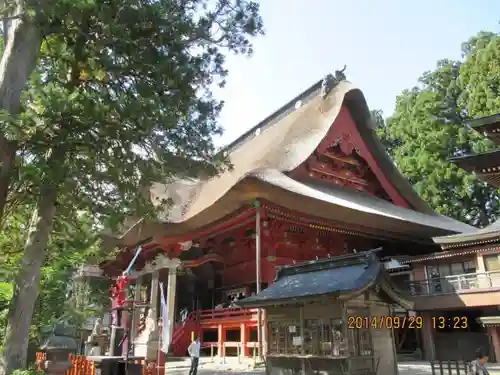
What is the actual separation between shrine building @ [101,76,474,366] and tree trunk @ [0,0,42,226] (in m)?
5.37

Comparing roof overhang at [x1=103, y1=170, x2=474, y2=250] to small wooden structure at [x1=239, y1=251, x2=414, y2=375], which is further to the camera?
roof overhang at [x1=103, y1=170, x2=474, y2=250]

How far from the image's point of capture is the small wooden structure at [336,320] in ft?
23.4

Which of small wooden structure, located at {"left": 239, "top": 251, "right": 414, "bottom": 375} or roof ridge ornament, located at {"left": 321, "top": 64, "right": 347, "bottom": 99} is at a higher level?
roof ridge ornament, located at {"left": 321, "top": 64, "right": 347, "bottom": 99}

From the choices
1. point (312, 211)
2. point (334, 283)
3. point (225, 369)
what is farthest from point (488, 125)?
point (225, 369)

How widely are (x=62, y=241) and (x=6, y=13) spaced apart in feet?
12.2

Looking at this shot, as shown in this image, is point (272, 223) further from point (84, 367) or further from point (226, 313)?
point (84, 367)

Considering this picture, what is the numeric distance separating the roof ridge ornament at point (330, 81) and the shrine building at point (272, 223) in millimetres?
56

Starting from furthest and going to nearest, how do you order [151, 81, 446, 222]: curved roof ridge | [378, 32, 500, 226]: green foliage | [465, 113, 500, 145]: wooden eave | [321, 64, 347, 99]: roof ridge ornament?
[378, 32, 500, 226]: green foliage < [321, 64, 347, 99]: roof ridge ornament < [151, 81, 446, 222]: curved roof ridge < [465, 113, 500, 145]: wooden eave

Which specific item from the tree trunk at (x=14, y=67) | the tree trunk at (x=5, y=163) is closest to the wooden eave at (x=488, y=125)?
the tree trunk at (x=14, y=67)

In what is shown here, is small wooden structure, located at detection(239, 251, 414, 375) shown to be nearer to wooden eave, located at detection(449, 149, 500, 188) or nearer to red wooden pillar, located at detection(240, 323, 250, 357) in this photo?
wooden eave, located at detection(449, 149, 500, 188)

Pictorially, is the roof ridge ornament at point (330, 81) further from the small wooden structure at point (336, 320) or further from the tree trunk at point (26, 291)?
the tree trunk at point (26, 291)

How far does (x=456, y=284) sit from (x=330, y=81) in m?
8.71

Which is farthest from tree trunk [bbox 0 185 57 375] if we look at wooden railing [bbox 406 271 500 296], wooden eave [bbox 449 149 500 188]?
wooden railing [bbox 406 271 500 296]

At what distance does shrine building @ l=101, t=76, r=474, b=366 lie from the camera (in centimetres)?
1242
